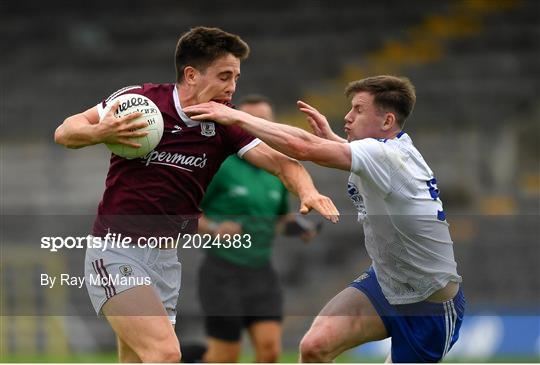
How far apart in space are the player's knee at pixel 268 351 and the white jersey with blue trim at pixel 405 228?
2724 mm

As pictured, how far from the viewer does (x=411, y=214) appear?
5531mm

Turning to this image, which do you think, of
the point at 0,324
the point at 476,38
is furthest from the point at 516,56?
the point at 0,324

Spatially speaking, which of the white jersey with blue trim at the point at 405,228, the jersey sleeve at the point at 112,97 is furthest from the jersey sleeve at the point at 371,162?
the jersey sleeve at the point at 112,97

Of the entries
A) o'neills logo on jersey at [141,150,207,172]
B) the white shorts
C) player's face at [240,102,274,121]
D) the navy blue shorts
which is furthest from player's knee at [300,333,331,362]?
player's face at [240,102,274,121]

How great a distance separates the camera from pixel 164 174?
5.55 metres

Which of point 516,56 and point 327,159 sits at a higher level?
point 516,56

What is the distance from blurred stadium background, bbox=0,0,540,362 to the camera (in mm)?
12547

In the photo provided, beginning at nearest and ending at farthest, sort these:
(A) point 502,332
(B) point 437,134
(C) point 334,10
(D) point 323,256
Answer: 1. (A) point 502,332
2. (D) point 323,256
3. (B) point 437,134
4. (C) point 334,10

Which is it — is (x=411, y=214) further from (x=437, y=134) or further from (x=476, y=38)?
(x=476, y=38)

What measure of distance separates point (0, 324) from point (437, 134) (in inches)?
287

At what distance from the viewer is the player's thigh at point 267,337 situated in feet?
27.2

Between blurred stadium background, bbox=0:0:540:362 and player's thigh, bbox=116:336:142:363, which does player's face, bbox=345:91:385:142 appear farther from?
blurred stadium background, bbox=0:0:540:362

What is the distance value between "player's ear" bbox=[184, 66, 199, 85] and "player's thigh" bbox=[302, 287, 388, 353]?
1.52 meters

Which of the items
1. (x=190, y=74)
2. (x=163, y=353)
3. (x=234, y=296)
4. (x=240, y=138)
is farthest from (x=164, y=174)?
(x=234, y=296)
